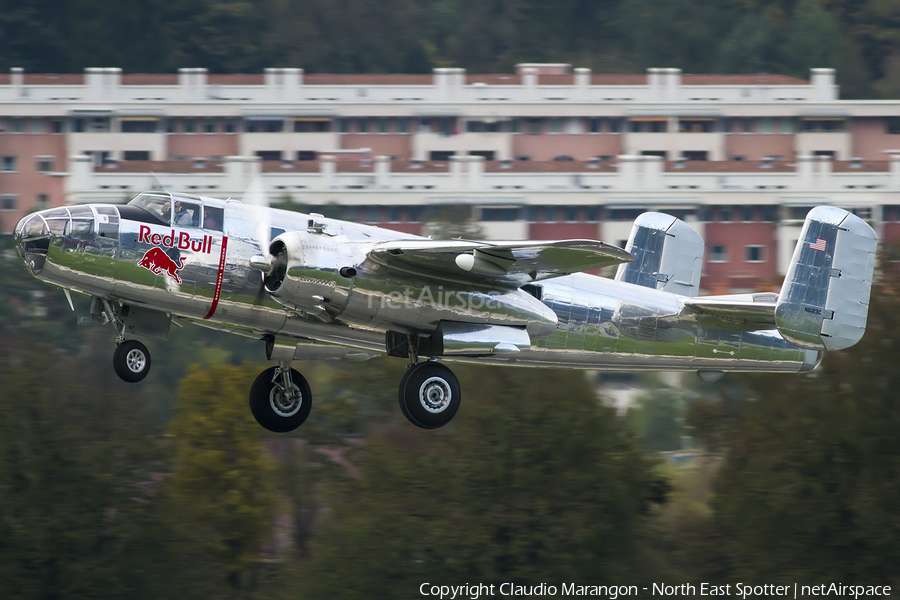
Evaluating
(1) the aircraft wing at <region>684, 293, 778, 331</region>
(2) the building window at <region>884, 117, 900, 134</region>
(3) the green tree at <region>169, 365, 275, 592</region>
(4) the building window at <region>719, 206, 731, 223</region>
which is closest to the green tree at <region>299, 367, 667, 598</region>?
(3) the green tree at <region>169, 365, 275, 592</region>

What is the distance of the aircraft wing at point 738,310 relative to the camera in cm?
1973

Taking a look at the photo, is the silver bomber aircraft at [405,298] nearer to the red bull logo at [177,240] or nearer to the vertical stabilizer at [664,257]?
the red bull logo at [177,240]

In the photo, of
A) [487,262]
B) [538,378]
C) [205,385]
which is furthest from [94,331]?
[487,262]

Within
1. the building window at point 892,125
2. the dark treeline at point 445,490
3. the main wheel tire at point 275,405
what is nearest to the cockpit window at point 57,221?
the main wheel tire at point 275,405

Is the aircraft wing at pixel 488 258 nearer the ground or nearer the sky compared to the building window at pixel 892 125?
nearer the ground

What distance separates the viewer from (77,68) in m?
102

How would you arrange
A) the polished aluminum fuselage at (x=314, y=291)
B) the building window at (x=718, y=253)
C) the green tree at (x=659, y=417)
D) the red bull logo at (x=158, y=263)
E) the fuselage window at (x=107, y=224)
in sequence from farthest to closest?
the building window at (x=718, y=253) < the green tree at (x=659, y=417) < the red bull logo at (x=158, y=263) < the fuselage window at (x=107, y=224) < the polished aluminum fuselage at (x=314, y=291)

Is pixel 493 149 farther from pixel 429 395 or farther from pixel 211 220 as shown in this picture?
pixel 429 395

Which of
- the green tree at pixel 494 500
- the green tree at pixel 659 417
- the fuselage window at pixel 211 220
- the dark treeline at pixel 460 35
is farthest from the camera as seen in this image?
the dark treeline at pixel 460 35

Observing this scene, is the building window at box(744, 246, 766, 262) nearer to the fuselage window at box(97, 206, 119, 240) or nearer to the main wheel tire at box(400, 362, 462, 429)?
the main wheel tire at box(400, 362, 462, 429)

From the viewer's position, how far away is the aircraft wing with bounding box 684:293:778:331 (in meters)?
19.7

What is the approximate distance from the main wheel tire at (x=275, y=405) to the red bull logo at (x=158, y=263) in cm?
258

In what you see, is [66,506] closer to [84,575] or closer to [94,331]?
[84,575]

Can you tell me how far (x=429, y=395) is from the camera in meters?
17.4
